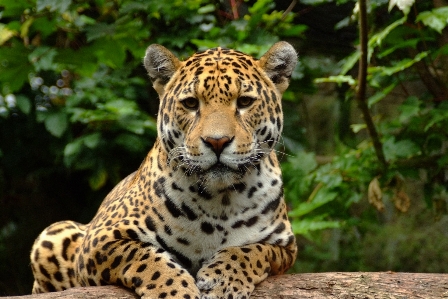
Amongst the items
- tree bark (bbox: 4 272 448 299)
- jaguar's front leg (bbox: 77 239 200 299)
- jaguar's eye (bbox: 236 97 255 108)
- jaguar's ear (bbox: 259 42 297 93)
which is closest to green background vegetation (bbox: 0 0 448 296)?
jaguar's ear (bbox: 259 42 297 93)

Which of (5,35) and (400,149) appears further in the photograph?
(5,35)

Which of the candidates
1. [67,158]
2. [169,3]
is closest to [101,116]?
[67,158]

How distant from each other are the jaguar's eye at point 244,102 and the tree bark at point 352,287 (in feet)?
4.96

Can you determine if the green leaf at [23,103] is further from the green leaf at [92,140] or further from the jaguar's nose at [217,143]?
the jaguar's nose at [217,143]

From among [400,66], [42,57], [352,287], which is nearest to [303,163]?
[400,66]

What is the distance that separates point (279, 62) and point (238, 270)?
207cm

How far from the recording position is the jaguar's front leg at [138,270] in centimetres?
547

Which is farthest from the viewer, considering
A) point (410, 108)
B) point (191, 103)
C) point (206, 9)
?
point (206, 9)

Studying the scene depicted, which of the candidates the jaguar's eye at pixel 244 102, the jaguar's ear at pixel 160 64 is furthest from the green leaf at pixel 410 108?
the jaguar's ear at pixel 160 64

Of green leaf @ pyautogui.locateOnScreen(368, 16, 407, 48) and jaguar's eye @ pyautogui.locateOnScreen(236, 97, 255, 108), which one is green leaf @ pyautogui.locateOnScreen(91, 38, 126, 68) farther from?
jaguar's eye @ pyautogui.locateOnScreen(236, 97, 255, 108)

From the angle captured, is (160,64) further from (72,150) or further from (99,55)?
(72,150)

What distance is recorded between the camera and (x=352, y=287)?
5.73 meters

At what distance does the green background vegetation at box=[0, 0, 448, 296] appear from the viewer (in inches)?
356

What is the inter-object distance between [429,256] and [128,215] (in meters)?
11.9
